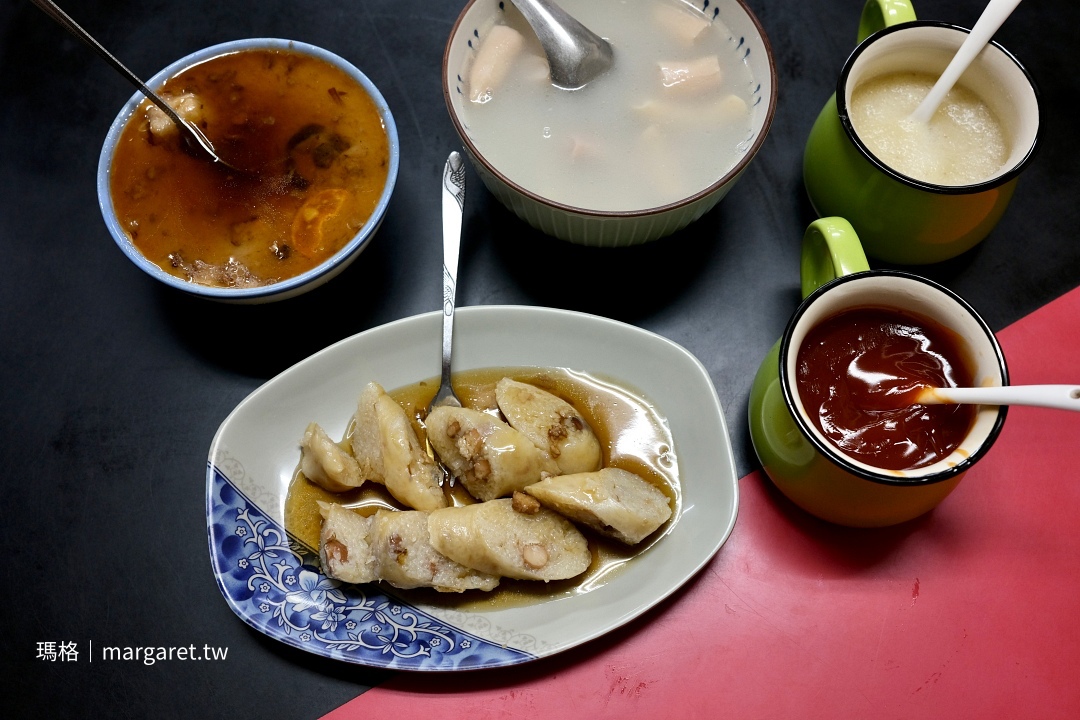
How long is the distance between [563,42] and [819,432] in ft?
3.10

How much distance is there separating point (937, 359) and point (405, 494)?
1.02 metres

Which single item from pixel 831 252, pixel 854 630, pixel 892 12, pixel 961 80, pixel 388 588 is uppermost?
pixel 892 12

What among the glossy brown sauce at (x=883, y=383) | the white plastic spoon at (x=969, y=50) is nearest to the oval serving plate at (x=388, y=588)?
the glossy brown sauce at (x=883, y=383)

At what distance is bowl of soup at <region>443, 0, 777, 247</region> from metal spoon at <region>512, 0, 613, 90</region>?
4cm

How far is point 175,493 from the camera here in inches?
67.1

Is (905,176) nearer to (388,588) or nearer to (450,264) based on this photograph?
(450,264)

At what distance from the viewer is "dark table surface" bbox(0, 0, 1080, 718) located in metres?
1.62

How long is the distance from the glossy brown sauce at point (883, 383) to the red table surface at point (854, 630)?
1.14 ft

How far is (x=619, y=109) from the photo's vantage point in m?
1.71

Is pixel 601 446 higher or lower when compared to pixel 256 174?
lower

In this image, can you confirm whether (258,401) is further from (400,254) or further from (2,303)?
(2,303)

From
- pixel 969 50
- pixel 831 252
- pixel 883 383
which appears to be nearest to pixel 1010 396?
pixel 883 383

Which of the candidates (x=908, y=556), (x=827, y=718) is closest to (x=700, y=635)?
(x=827, y=718)

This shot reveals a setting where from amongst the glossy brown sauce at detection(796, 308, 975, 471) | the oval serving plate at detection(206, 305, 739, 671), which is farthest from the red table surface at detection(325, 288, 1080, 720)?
the glossy brown sauce at detection(796, 308, 975, 471)
